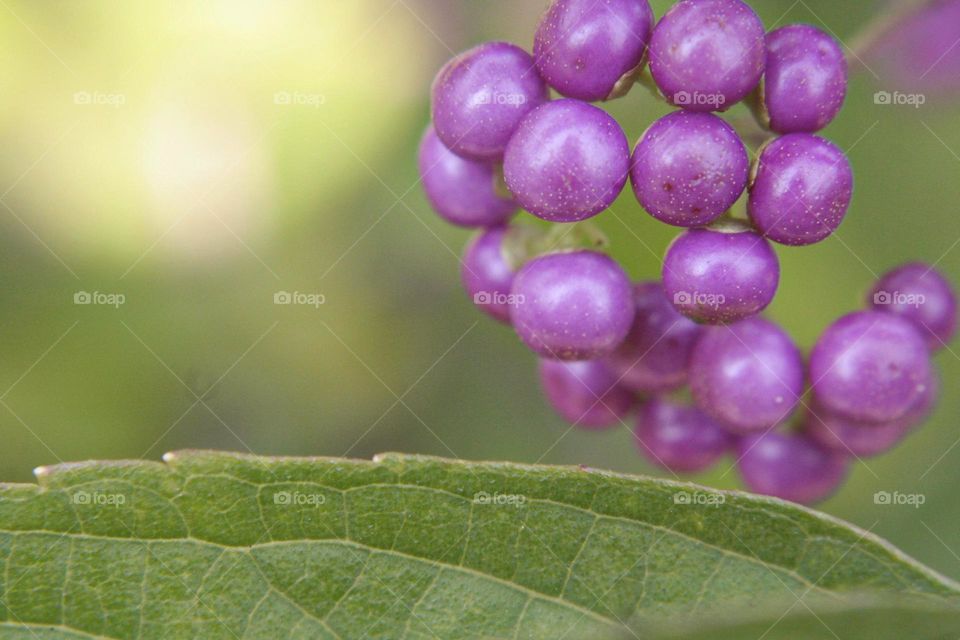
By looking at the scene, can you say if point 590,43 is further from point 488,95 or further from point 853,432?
point 853,432

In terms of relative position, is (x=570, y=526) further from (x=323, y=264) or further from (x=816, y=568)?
(x=323, y=264)

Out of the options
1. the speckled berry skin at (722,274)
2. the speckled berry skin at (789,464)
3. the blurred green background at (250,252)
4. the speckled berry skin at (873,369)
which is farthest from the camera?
the blurred green background at (250,252)

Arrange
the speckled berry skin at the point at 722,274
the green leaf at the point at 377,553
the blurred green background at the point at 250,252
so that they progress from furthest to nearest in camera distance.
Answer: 1. the blurred green background at the point at 250,252
2. the speckled berry skin at the point at 722,274
3. the green leaf at the point at 377,553

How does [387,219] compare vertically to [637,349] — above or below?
above

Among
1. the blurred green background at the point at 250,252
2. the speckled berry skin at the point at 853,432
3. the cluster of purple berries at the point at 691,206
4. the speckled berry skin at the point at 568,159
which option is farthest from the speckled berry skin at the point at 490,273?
the speckled berry skin at the point at 853,432

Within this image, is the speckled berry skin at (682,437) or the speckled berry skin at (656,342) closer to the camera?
the speckled berry skin at (656,342)

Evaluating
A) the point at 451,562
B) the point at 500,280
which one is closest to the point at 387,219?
the point at 500,280

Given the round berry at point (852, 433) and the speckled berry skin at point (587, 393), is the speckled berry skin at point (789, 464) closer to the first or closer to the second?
the round berry at point (852, 433)

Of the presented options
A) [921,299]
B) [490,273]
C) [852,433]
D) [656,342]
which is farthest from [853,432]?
[490,273]
